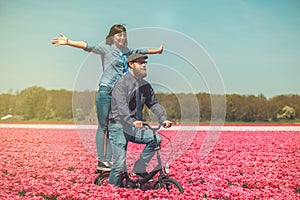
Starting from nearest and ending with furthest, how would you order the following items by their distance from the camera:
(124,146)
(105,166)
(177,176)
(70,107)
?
(124,146), (105,166), (177,176), (70,107)

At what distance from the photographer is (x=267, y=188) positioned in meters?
5.31

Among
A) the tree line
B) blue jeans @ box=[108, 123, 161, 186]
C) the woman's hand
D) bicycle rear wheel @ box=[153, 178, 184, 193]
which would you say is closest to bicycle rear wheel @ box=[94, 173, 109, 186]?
blue jeans @ box=[108, 123, 161, 186]

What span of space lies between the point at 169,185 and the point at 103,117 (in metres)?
1.47

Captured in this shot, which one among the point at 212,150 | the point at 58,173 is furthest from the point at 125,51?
the point at 212,150

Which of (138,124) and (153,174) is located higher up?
(138,124)

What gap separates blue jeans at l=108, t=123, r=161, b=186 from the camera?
464cm

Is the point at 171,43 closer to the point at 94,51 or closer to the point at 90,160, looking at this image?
the point at 94,51

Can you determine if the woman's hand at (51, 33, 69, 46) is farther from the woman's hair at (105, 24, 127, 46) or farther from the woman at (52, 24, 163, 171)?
the woman's hair at (105, 24, 127, 46)

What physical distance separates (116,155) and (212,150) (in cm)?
603

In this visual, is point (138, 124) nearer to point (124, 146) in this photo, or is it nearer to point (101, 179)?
point (124, 146)

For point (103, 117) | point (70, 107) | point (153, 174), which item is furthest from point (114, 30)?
point (70, 107)

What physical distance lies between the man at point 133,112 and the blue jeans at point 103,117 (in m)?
0.58

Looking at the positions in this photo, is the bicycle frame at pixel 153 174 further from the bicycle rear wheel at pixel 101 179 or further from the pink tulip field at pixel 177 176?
the bicycle rear wheel at pixel 101 179

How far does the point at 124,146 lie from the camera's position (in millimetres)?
4797
